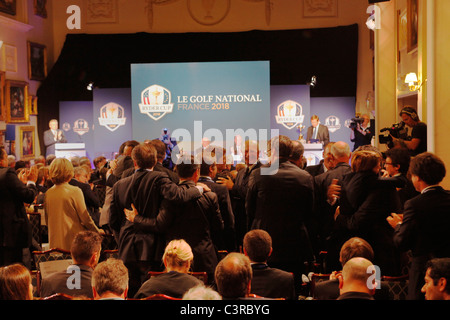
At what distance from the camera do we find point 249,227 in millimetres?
4043

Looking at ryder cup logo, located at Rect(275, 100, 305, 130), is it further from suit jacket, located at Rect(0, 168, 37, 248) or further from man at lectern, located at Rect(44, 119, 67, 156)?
suit jacket, located at Rect(0, 168, 37, 248)

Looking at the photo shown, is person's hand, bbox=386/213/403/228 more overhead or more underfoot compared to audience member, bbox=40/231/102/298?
more overhead

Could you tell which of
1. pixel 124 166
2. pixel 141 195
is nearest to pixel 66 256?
pixel 141 195

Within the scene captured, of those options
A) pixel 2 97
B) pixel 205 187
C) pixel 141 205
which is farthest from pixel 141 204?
pixel 2 97

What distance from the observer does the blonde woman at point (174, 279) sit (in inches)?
110

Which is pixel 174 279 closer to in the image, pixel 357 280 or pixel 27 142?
pixel 357 280

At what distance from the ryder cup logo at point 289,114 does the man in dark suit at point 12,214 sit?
9.42 metres

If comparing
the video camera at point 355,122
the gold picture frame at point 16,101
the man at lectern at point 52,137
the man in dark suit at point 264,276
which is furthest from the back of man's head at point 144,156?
the man at lectern at point 52,137

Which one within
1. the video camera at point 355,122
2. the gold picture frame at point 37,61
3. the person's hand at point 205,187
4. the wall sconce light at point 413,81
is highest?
the gold picture frame at point 37,61

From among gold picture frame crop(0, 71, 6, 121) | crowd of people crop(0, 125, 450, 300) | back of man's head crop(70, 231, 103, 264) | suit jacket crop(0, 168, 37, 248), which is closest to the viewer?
crowd of people crop(0, 125, 450, 300)

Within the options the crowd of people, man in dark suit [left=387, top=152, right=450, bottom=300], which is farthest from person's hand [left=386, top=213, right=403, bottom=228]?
man in dark suit [left=387, top=152, right=450, bottom=300]

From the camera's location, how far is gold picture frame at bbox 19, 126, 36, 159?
12648mm

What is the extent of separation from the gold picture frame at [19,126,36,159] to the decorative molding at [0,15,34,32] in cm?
241

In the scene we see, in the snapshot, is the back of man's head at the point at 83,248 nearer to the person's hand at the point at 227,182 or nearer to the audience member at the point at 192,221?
the audience member at the point at 192,221
